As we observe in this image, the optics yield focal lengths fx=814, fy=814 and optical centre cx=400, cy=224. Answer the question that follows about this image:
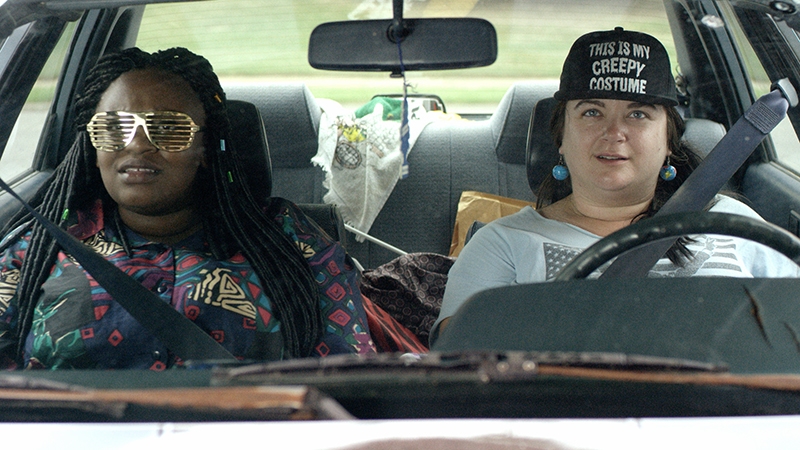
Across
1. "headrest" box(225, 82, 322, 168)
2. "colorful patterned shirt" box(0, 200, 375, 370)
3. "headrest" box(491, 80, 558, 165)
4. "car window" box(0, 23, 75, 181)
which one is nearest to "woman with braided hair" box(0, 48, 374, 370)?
"colorful patterned shirt" box(0, 200, 375, 370)

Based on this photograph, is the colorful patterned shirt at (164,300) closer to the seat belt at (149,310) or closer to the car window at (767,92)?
the seat belt at (149,310)

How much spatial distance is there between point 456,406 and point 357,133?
2260 millimetres

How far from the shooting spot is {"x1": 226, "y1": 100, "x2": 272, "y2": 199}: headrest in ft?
7.45

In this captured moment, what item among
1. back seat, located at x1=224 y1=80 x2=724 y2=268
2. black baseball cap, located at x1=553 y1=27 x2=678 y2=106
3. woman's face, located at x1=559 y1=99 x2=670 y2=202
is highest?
black baseball cap, located at x1=553 y1=27 x2=678 y2=106

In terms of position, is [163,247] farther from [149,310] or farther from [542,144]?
Result: [542,144]

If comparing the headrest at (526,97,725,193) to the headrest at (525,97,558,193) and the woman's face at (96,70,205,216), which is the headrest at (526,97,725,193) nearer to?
the headrest at (525,97,558,193)

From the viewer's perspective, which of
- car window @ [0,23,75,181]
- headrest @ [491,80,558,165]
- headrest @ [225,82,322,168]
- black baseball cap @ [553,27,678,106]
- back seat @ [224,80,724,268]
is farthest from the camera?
headrest @ [491,80,558,165]

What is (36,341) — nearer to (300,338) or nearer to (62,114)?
(300,338)

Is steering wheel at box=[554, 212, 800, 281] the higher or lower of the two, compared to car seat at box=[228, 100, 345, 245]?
higher

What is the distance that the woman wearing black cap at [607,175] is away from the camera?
194 centimetres

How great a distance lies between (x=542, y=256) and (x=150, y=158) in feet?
3.19

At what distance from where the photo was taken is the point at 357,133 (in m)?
3.13

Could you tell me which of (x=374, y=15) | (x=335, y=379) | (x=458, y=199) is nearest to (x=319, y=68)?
(x=374, y=15)

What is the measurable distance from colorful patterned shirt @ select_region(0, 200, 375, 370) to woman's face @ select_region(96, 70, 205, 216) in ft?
0.40
